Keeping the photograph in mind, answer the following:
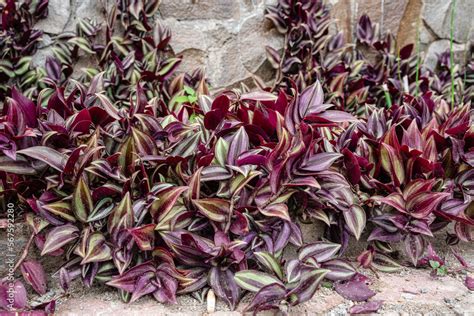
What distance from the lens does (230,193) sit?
188cm

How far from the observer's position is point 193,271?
6.10 ft

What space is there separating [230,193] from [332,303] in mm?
503

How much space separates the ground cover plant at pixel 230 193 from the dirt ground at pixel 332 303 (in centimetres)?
4

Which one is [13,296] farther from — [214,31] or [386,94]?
[386,94]

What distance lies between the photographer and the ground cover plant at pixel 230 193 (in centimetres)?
182

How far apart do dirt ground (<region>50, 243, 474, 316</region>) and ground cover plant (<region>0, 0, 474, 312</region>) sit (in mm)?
42

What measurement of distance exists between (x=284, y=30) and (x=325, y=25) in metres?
0.25

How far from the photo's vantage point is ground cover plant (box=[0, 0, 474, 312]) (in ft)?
5.98

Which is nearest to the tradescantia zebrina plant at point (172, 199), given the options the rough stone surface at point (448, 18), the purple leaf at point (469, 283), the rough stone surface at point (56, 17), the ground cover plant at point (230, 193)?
the ground cover plant at point (230, 193)

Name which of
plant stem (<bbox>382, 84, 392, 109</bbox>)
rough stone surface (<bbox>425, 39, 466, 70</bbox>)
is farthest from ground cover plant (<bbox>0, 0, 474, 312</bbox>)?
rough stone surface (<bbox>425, 39, 466, 70</bbox>)

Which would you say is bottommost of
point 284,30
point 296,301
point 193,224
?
point 296,301

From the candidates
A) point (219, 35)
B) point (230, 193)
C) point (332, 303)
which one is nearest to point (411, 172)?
point (332, 303)

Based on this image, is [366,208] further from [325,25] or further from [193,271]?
[325,25]

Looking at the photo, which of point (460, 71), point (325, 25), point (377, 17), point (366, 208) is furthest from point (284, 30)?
point (366, 208)
